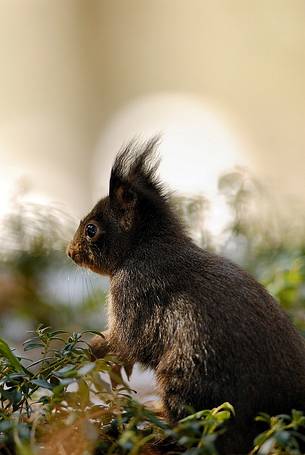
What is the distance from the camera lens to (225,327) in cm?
243

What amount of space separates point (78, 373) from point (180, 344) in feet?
1.77

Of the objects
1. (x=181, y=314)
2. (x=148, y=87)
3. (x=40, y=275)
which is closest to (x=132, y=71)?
(x=148, y=87)

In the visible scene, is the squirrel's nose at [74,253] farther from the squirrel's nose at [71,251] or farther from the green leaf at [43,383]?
the green leaf at [43,383]

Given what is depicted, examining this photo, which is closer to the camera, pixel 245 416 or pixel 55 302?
pixel 245 416

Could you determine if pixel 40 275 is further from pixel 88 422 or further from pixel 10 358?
pixel 88 422

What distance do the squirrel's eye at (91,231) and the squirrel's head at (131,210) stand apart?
19 mm

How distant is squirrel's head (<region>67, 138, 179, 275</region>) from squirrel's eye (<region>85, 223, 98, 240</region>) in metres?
0.02

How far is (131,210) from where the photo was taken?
10.2ft

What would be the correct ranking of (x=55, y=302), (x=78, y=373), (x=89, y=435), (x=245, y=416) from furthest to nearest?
1. (x=55, y=302)
2. (x=245, y=416)
3. (x=78, y=373)
4. (x=89, y=435)

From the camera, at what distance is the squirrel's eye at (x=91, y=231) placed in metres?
3.26

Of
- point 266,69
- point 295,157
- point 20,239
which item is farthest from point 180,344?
point 266,69

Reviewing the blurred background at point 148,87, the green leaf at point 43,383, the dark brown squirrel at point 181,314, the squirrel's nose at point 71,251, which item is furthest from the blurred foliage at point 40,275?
the green leaf at point 43,383

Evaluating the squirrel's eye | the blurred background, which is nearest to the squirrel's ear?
the squirrel's eye

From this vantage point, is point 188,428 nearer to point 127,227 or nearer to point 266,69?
point 127,227
